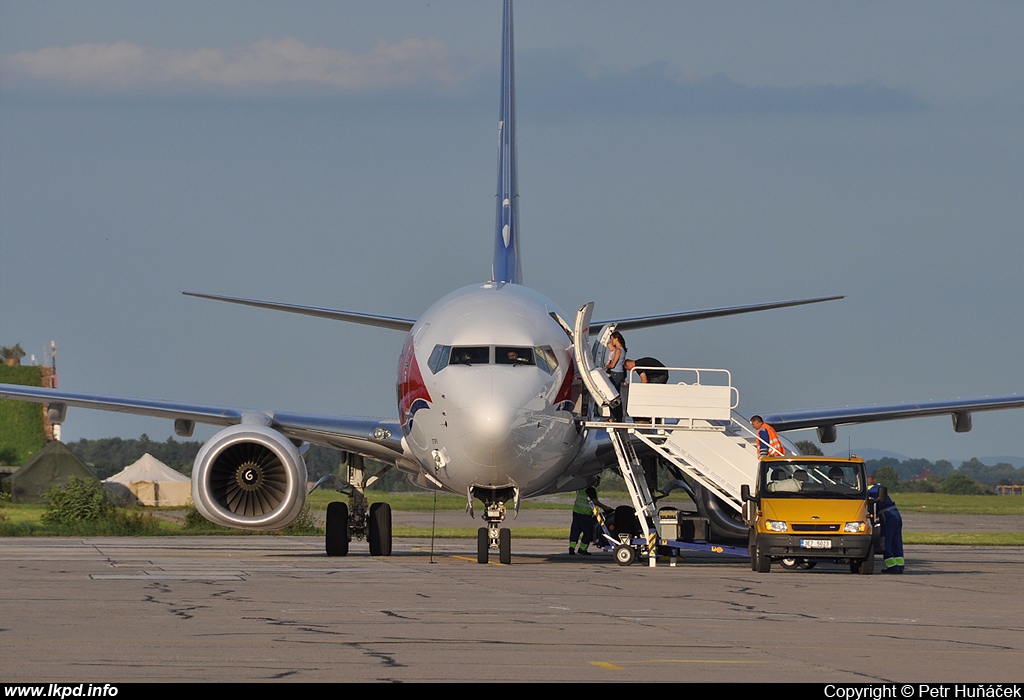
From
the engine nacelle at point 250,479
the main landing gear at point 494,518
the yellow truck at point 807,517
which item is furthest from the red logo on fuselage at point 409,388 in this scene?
the yellow truck at point 807,517

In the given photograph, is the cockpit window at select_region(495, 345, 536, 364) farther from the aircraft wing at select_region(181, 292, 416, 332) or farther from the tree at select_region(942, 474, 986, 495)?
the tree at select_region(942, 474, 986, 495)

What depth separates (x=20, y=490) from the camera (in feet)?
194

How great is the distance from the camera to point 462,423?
799 inches

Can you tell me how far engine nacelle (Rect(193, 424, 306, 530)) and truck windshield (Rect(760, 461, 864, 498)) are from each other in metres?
7.19

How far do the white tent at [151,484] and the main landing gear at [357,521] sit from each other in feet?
132

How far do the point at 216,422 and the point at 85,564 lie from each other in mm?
4407

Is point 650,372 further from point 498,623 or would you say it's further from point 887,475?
point 887,475

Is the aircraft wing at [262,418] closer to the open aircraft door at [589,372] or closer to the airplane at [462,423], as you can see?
the airplane at [462,423]

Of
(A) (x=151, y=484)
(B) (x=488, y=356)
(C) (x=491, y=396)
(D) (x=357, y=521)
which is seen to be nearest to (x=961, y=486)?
(A) (x=151, y=484)

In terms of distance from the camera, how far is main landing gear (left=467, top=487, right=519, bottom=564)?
21781mm

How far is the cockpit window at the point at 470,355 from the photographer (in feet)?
68.5

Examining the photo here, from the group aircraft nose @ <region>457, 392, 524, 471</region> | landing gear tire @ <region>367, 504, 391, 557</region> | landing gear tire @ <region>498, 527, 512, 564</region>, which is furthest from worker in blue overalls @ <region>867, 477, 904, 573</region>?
landing gear tire @ <region>367, 504, 391, 557</region>

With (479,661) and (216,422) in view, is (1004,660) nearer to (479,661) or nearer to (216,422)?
(479,661)

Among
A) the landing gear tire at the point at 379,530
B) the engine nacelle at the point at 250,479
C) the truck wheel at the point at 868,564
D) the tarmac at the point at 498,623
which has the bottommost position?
the tarmac at the point at 498,623
